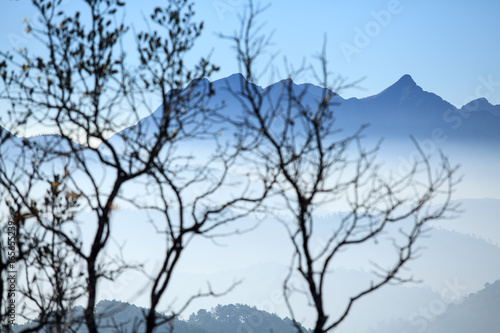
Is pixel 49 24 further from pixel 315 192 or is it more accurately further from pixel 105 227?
pixel 315 192

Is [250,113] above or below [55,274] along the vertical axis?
above

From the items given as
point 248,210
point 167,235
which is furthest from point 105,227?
point 248,210

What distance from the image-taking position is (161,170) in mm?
7301

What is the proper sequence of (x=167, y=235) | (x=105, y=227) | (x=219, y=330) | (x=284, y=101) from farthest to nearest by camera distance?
(x=219, y=330) → (x=105, y=227) → (x=167, y=235) → (x=284, y=101)

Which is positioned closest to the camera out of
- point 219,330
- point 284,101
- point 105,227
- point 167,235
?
point 284,101

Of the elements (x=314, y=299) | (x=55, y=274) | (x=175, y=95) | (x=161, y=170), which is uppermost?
(x=175, y=95)

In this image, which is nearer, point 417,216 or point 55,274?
point 417,216

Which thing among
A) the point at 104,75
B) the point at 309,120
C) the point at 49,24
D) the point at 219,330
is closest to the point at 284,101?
the point at 309,120

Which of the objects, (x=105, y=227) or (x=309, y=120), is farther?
(x=105, y=227)

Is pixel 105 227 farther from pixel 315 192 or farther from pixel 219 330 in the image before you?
pixel 219 330

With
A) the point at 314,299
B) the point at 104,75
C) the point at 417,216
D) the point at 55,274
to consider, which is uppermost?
the point at 104,75

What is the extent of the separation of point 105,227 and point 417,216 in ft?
16.9

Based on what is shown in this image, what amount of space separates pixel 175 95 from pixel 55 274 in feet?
12.6

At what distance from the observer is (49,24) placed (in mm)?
7562
